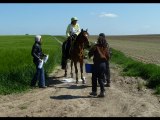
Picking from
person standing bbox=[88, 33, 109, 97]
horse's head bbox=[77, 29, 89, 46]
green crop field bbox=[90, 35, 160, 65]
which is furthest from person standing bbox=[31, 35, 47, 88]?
green crop field bbox=[90, 35, 160, 65]

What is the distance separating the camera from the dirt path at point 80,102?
8.93 m

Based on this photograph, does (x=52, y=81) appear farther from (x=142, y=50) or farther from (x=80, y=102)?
(x=142, y=50)

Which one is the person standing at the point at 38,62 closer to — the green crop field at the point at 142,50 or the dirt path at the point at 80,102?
the dirt path at the point at 80,102

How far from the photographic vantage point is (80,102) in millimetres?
10234

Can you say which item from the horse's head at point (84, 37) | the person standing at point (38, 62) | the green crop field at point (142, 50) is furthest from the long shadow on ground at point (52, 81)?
the green crop field at point (142, 50)

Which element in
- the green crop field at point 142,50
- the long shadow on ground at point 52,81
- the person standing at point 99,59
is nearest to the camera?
the person standing at point 99,59

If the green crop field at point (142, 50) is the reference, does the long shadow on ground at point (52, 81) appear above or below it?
above

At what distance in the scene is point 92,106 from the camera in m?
9.73

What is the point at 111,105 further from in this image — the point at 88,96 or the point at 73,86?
the point at 73,86

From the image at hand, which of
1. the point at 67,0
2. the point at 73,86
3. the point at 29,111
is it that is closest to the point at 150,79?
the point at 73,86

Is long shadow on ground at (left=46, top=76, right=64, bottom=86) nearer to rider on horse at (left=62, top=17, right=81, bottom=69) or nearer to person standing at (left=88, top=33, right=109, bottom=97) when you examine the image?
rider on horse at (left=62, top=17, right=81, bottom=69)

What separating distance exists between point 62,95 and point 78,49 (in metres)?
2.93

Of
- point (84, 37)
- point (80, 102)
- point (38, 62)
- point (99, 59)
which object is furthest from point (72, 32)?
point (80, 102)

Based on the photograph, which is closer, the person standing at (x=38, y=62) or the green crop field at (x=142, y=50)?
the person standing at (x=38, y=62)
